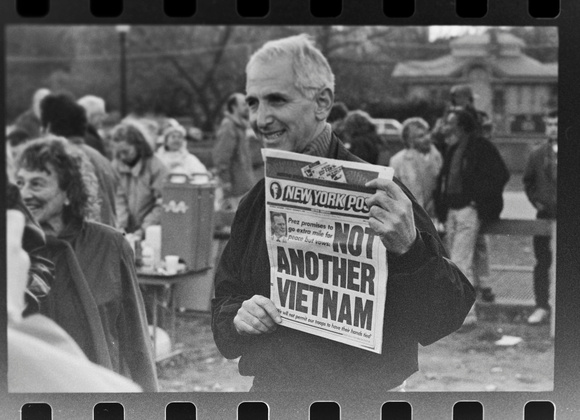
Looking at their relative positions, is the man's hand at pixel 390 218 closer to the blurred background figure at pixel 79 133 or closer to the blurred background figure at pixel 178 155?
the blurred background figure at pixel 178 155

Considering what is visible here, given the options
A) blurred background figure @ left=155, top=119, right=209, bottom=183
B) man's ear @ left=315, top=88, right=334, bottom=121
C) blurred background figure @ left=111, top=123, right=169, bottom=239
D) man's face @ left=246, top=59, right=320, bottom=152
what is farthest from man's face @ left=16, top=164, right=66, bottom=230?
man's ear @ left=315, top=88, right=334, bottom=121

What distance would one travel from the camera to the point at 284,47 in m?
5.45

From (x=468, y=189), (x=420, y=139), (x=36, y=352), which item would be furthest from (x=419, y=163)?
(x=36, y=352)

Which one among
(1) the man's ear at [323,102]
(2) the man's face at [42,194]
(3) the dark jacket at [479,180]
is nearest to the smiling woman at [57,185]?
(2) the man's face at [42,194]

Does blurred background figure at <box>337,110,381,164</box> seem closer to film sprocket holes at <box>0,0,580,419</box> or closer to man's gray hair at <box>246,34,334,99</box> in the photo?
man's gray hair at <box>246,34,334,99</box>

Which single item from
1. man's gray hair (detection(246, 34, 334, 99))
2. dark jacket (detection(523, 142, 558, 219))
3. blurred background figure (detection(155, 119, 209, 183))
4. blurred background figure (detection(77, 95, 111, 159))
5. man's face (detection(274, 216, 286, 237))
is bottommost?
man's face (detection(274, 216, 286, 237))

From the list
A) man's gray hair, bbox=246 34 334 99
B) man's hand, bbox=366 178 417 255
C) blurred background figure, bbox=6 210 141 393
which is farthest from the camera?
blurred background figure, bbox=6 210 141 393

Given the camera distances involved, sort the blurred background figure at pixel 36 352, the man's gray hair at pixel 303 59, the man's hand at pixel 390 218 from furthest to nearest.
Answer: the blurred background figure at pixel 36 352 < the man's gray hair at pixel 303 59 < the man's hand at pixel 390 218

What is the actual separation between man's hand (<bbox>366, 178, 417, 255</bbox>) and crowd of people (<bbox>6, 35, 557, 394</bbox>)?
116 millimetres

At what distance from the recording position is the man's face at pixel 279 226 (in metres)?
5.49

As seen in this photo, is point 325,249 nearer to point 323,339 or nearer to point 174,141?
point 323,339

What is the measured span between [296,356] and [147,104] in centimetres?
139

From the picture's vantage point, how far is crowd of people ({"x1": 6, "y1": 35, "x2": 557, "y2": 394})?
5.48 metres

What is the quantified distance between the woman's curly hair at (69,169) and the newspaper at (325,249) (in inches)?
33.5
